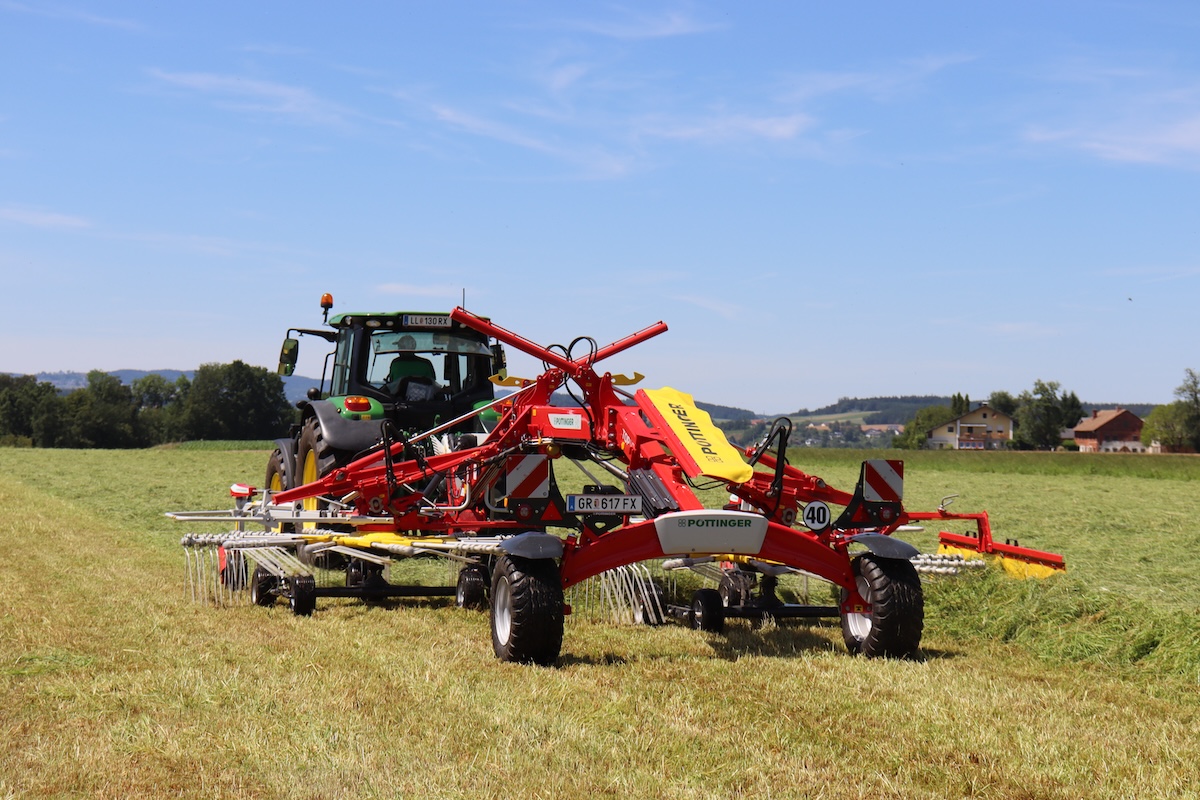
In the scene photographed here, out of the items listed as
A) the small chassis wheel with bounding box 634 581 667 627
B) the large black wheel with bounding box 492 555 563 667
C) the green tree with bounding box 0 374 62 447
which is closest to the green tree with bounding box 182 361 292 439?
the green tree with bounding box 0 374 62 447

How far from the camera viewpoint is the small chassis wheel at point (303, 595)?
28.7 feet

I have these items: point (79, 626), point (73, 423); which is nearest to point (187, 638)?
point (79, 626)

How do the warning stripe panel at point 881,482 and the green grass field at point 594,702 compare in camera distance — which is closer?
the green grass field at point 594,702

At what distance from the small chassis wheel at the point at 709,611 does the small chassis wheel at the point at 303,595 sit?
2.87 m

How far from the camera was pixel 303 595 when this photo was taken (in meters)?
8.77

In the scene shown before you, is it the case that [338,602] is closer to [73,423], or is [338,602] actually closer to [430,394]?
[430,394]

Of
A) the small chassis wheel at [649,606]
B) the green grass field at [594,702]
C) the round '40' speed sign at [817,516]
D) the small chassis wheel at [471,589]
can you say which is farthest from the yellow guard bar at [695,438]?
the small chassis wheel at [471,589]

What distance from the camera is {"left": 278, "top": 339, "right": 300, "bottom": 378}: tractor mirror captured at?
11.8 m

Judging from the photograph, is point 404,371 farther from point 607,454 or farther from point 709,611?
point 709,611

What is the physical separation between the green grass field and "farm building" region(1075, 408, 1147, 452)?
11400 centimetres

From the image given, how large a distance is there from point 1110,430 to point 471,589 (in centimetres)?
12010

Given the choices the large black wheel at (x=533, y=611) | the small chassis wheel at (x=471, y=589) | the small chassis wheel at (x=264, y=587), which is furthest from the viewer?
the small chassis wheel at (x=264, y=587)

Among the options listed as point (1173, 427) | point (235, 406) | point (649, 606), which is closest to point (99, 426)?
point (235, 406)

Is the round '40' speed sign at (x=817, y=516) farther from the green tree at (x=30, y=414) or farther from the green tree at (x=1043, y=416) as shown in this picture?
the green tree at (x=1043, y=416)
